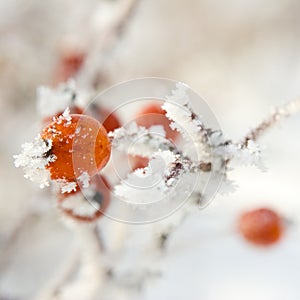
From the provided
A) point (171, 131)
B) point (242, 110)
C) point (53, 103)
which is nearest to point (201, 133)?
point (171, 131)

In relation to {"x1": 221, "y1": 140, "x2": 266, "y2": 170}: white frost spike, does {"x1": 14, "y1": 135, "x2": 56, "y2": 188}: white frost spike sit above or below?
below

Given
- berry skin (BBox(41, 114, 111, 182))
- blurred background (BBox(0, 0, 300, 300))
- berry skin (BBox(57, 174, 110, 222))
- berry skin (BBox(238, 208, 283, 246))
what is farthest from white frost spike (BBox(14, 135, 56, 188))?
blurred background (BBox(0, 0, 300, 300))

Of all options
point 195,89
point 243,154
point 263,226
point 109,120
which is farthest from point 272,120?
point 195,89

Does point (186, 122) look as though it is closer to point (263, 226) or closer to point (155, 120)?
point (155, 120)

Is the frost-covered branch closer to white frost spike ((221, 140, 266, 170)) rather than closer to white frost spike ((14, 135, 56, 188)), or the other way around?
white frost spike ((221, 140, 266, 170))

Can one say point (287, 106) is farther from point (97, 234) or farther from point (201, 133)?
point (97, 234)

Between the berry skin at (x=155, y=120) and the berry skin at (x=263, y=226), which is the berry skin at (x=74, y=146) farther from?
the berry skin at (x=263, y=226)
